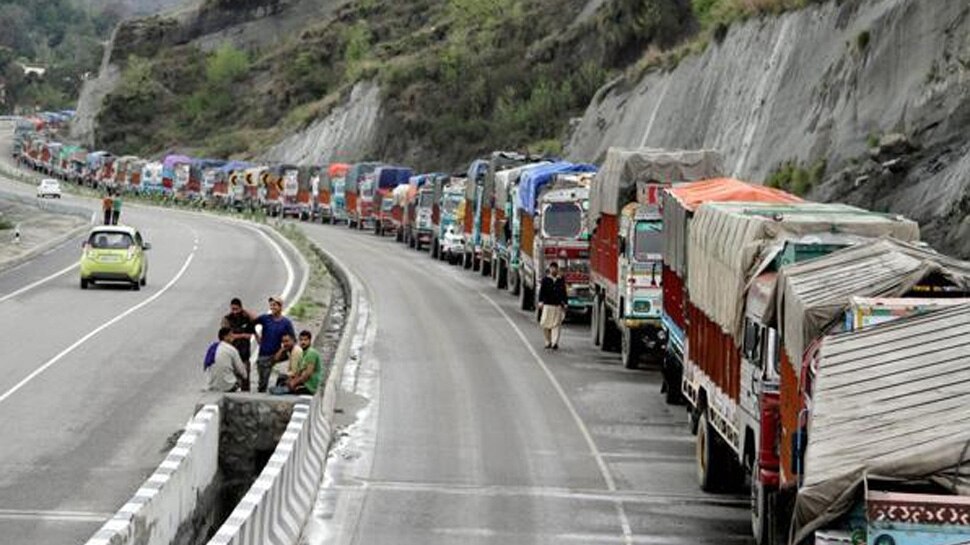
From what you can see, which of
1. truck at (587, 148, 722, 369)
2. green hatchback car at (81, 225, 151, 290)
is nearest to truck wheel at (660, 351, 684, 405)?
truck at (587, 148, 722, 369)

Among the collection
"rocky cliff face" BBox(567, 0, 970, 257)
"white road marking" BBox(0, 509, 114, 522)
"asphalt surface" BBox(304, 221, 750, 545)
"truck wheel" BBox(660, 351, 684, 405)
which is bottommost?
"white road marking" BBox(0, 509, 114, 522)

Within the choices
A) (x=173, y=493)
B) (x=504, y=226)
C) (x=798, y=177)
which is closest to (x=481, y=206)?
(x=504, y=226)

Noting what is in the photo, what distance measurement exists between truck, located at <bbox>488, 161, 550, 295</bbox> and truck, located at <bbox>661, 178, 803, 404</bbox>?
62.9ft

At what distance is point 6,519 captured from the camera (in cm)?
1772

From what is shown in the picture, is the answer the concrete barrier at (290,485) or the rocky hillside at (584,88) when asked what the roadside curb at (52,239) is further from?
the concrete barrier at (290,485)

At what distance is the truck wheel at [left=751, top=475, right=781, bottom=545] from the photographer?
16625 mm

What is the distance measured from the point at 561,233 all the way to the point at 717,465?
20066mm

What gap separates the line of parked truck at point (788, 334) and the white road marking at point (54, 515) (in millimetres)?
6306

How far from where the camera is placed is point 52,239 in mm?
67688

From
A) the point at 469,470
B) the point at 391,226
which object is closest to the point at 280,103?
the point at 391,226

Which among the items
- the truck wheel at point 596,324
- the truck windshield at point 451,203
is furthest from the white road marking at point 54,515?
the truck windshield at point 451,203

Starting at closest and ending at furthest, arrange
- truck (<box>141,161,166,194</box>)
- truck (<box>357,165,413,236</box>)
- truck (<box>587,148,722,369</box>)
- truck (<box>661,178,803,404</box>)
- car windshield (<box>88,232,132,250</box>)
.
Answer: truck (<box>661,178,803,404</box>) → truck (<box>587,148,722,369</box>) → car windshield (<box>88,232,132,250</box>) → truck (<box>357,165,413,236</box>) → truck (<box>141,161,166,194</box>)

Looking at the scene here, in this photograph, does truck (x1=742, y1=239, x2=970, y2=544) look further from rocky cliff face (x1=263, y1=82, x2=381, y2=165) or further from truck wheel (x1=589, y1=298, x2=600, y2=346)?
rocky cliff face (x1=263, y1=82, x2=381, y2=165)

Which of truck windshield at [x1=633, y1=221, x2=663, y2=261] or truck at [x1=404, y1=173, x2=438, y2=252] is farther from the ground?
truck windshield at [x1=633, y1=221, x2=663, y2=261]
